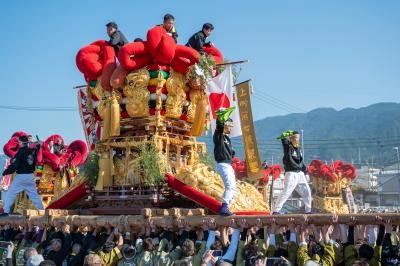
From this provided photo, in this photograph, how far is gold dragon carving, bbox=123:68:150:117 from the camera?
11195 millimetres

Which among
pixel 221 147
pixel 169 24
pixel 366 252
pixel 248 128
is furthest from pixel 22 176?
pixel 366 252

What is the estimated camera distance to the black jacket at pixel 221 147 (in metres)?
8.60

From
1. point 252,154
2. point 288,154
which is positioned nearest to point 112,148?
point 252,154

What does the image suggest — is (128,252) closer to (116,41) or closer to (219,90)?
(219,90)

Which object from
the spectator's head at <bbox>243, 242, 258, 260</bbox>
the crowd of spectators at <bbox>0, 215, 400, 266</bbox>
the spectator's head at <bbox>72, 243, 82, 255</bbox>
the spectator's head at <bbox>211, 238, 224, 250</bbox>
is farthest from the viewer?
the spectator's head at <bbox>72, 243, 82, 255</bbox>

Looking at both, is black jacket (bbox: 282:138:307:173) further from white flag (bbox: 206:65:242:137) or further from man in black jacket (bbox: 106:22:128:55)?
man in black jacket (bbox: 106:22:128:55)

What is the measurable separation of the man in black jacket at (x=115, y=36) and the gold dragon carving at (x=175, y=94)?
1.70 metres

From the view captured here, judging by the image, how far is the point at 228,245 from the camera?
7672 mm

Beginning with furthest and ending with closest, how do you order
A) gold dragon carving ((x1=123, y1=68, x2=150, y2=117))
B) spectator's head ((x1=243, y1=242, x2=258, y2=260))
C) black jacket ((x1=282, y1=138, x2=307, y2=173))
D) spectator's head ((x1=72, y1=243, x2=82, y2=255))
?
1. gold dragon carving ((x1=123, y1=68, x2=150, y2=117))
2. black jacket ((x1=282, y1=138, x2=307, y2=173))
3. spectator's head ((x1=72, y1=243, x2=82, y2=255))
4. spectator's head ((x1=243, y1=242, x2=258, y2=260))

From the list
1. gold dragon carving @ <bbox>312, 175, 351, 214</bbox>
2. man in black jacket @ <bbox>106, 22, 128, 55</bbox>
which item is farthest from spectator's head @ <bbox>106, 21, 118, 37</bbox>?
gold dragon carving @ <bbox>312, 175, 351, 214</bbox>

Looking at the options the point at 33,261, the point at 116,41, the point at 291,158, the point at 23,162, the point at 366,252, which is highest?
the point at 116,41

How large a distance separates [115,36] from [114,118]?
229cm

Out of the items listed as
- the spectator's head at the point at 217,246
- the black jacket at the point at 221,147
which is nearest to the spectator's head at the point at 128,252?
the spectator's head at the point at 217,246

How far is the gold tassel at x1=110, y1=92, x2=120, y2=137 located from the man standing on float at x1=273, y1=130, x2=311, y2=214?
3613 millimetres
